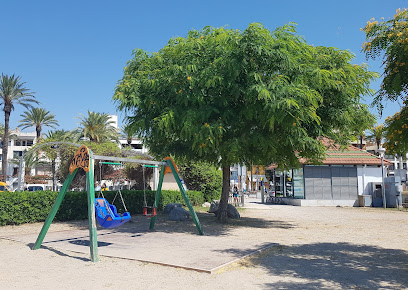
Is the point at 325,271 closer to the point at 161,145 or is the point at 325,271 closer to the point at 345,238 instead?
the point at 345,238

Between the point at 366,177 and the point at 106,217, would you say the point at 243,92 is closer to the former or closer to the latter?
the point at 106,217

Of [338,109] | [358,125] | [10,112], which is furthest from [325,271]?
[10,112]

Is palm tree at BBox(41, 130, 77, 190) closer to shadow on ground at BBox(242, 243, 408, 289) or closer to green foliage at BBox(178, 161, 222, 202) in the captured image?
green foliage at BBox(178, 161, 222, 202)

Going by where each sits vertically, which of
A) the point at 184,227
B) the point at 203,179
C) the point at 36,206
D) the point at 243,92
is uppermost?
the point at 243,92

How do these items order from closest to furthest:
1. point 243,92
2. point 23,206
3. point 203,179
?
point 243,92 → point 23,206 → point 203,179

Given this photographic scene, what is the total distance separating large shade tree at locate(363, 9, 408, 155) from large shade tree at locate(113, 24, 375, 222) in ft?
8.43

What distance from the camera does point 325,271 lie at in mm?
7070

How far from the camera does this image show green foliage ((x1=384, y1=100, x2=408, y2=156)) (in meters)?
6.84

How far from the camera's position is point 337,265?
299 inches

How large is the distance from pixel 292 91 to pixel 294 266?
470 centimetres

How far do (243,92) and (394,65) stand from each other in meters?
4.46

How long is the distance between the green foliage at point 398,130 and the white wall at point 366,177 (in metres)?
22.2

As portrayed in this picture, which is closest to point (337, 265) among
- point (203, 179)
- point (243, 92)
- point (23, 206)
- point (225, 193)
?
point (243, 92)

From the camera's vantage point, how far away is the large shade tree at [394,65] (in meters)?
6.57
